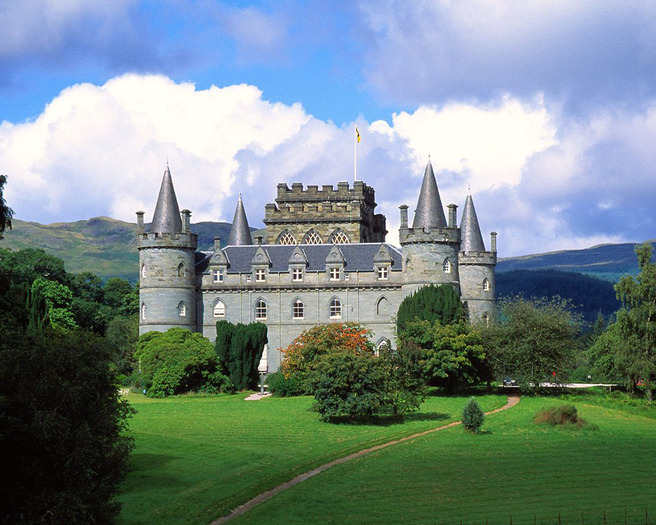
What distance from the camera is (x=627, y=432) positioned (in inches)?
1754

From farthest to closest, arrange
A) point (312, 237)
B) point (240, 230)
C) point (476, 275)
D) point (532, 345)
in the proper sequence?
point (240, 230) → point (312, 237) → point (476, 275) → point (532, 345)

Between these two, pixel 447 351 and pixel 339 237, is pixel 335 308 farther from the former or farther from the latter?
pixel 447 351

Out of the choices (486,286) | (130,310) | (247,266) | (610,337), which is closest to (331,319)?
(247,266)

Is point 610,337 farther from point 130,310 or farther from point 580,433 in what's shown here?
point 130,310

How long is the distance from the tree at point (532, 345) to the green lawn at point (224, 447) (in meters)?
2.54

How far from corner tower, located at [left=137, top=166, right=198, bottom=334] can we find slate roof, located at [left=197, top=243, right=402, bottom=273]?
250cm

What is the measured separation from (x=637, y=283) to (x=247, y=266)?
2820 centimetres

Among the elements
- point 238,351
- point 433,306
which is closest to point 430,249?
point 433,306

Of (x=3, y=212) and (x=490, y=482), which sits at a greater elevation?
(x=3, y=212)

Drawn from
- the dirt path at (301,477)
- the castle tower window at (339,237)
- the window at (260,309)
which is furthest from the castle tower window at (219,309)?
the dirt path at (301,477)

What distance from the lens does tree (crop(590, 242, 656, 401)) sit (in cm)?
5756

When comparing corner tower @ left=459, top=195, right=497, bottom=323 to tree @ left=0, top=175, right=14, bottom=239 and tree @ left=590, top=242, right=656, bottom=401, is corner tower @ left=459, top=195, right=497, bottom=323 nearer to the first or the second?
tree @ left=590, top=242, right=656, bottom=401

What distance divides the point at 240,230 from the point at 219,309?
33.7 ft

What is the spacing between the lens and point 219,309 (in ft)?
237
